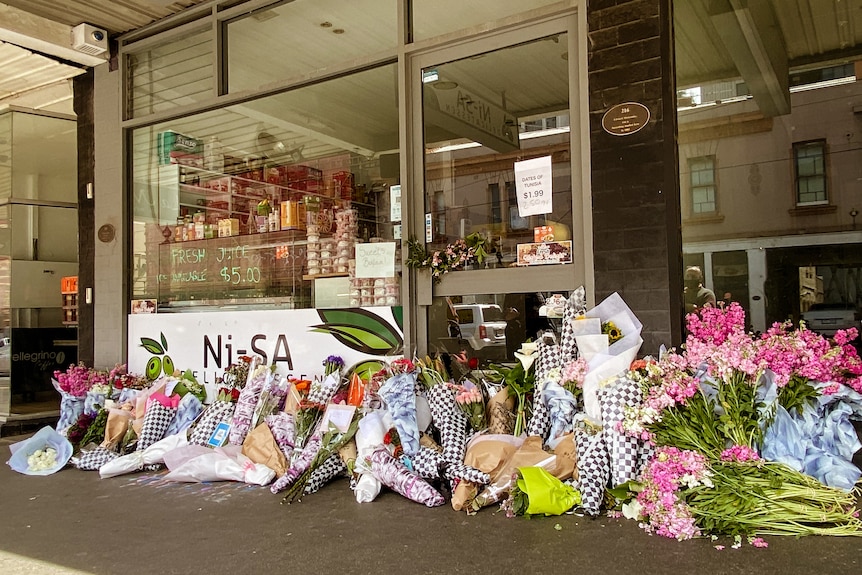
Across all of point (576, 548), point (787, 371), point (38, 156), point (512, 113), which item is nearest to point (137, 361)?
point (38, 156)

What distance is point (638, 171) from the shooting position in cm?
420

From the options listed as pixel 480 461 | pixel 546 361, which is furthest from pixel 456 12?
pixel 480 461

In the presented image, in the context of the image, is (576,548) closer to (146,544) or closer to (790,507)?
(790,507)

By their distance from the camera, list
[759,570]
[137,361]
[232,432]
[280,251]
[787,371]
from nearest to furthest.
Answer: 1. [759,570]
2. [787,371]
3. [232,432]
4. [280,251]
5. [137,361]

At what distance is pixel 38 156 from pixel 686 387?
7692 mm

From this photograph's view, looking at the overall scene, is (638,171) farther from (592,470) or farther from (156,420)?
(156,420)

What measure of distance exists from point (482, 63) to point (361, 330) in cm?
210

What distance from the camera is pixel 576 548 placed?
3090mm

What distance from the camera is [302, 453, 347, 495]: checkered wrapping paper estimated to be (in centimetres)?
418

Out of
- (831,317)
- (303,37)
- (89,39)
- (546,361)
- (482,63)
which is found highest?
(89,39)

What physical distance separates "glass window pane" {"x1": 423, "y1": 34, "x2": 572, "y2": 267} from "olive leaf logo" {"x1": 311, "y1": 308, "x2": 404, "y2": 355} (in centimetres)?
68

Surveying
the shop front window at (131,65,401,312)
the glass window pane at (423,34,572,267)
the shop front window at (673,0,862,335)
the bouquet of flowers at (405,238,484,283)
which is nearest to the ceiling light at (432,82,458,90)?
the glass window pane at (423,34,572,267)

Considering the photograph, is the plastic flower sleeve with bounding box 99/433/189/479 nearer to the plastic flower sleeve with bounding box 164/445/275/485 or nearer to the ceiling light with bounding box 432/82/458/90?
the plastic flower sleeve with bounding box 164/445/275/485

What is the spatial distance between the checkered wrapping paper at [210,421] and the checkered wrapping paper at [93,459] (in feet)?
2.01
